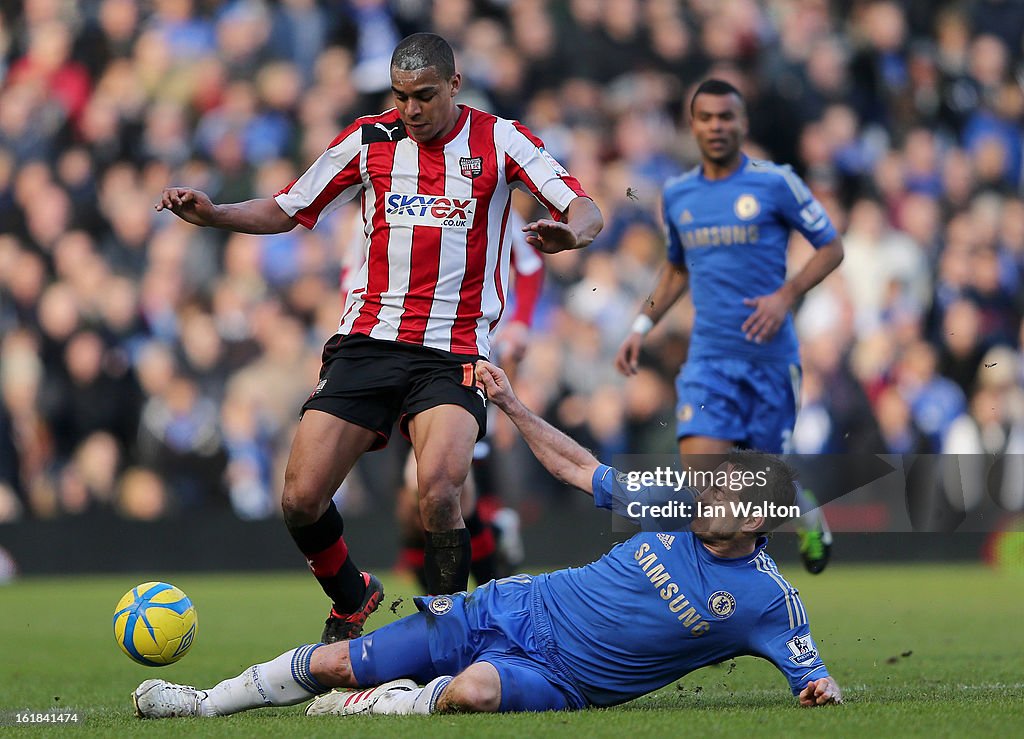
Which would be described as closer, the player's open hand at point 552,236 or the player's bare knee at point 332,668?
the player's bare knee at point 332,668

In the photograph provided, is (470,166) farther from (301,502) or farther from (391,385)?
(301,502)

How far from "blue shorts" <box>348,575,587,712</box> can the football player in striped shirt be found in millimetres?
656

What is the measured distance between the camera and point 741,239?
8266 mm

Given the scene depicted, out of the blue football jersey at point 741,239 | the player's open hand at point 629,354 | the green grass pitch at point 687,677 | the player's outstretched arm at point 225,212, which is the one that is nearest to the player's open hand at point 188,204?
the player's outstretched arm at point 225,212

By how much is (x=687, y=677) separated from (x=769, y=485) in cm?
208

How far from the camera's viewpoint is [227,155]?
563 inches

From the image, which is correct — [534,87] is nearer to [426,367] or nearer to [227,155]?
[227,155]

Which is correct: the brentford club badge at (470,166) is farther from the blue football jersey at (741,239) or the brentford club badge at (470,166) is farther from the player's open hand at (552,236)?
the blue football jersey at (741,239)

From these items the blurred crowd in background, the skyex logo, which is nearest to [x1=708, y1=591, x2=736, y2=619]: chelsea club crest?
the skyex logo

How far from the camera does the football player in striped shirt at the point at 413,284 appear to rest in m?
6.21

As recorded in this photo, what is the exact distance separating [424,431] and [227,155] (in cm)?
860

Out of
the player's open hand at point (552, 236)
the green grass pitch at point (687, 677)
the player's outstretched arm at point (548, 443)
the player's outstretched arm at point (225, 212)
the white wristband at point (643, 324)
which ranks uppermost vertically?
the player's outstretched arm at point (225, 212)

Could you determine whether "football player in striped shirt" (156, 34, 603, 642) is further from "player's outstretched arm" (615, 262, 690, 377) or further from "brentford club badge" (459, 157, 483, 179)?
"player's outstretched arm" (615, 262, 690, 377)

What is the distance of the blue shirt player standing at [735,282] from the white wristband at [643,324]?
1 cm
